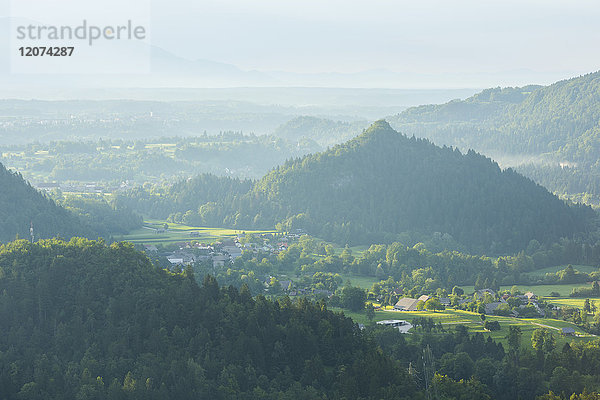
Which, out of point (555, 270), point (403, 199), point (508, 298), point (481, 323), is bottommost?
point (555, 270)

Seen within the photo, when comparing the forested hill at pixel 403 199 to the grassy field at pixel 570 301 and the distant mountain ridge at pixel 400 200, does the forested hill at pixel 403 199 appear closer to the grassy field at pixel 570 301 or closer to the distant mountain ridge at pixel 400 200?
the distant mountain ridge at pixel 400 200

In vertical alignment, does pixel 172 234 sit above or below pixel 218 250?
below

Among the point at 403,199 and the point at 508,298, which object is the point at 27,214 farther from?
the point at 403,199

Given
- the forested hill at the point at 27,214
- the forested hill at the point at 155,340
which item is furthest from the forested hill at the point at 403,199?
the forested hill at the point at 155,340

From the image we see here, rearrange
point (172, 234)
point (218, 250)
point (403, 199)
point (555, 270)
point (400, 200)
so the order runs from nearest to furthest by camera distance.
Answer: point (555, 270) < point (218, 250) < point (172, 234) < point (400, 200) < point (403, 199)

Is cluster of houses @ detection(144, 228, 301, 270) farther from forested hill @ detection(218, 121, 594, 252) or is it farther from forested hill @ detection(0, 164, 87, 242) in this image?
forested hill @ detection(218, 121, 594, 252)

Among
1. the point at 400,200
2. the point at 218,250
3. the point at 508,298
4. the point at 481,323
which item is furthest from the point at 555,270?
the point at 218,250

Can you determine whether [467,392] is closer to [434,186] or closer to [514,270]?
[514,270]

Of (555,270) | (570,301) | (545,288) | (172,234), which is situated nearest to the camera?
(570,301)

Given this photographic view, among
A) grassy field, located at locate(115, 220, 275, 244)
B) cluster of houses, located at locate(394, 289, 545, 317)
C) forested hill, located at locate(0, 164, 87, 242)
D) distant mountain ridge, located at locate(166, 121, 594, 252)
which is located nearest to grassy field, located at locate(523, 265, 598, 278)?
distant mountain ridge, located at locate(166, 121, 594, 252)
